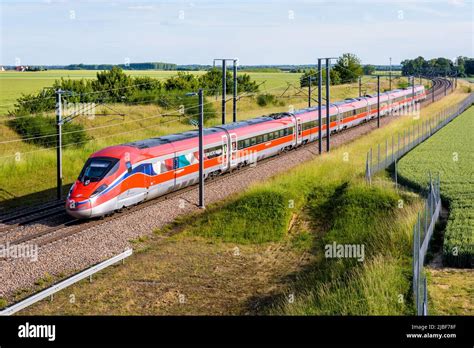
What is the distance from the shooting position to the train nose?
25094 millimetres

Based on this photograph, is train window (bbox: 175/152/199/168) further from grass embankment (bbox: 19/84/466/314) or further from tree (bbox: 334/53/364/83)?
tree (bbox: 334/53/364/83)

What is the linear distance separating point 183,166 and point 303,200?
6029 mm

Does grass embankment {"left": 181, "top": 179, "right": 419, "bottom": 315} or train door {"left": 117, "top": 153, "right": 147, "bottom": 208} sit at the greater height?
train door {"left": 117, "top": 153, "right": 147, "bottom": 208}

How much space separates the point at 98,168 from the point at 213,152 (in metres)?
9.27

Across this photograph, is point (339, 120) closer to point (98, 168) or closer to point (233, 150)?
point (233, 150)

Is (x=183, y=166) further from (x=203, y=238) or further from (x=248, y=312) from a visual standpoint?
(x=248, y=312)

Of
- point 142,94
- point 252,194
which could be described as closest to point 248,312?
point 252,194

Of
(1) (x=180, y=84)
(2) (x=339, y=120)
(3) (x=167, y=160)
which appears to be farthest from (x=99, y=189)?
(1) (x=180, y=84)

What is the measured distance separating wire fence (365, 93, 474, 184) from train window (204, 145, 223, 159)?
7929 mm

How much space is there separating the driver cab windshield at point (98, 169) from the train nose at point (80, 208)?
0.96 meters

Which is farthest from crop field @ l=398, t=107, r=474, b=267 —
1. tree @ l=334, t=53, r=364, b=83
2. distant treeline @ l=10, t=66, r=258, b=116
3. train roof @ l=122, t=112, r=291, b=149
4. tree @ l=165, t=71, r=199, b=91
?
tree @ l=334, t=53, r=364, b=83

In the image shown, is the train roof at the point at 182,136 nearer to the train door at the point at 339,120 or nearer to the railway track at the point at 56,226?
the railway track at the point at 56,226

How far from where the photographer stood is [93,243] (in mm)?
23438

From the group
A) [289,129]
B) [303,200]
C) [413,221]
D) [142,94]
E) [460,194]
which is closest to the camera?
[413,221]
